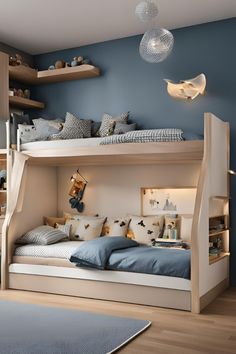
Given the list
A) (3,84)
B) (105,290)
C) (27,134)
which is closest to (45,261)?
(105,290)

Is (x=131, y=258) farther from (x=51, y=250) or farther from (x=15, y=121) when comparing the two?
(x=15, y=121)

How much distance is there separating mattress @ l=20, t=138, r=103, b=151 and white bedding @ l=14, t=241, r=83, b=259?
3.36ft

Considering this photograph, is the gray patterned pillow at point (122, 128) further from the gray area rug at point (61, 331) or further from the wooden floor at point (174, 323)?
the gray area rug at point (61, 331)

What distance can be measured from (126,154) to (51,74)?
175 centimetres

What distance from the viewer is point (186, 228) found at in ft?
15.3

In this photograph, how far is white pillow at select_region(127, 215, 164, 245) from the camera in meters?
4.74

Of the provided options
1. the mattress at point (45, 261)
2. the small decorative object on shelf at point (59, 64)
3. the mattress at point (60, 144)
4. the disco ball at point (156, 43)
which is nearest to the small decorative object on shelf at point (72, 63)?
the small decorative object on shelf at point (59, 64)

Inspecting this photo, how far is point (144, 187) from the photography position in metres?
5.07

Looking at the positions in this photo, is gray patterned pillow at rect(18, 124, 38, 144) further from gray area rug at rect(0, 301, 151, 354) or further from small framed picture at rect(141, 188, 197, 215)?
gray area rug at rect(0, 301, 151, 354)

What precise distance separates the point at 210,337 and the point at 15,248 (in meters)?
2.46

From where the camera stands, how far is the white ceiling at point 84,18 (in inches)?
167

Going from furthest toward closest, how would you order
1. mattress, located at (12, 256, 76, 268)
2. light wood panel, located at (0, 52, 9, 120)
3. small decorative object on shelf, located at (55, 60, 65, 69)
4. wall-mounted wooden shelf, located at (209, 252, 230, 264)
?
small decorative object on shelf, located at (55, 60, 65, 69) → mattress, located at (12, 256, 76, 268) → wall-mounted wooden shelf, located at (209, 252, 230, 264) → light wood panel, located at (0, 52, 9, 120)

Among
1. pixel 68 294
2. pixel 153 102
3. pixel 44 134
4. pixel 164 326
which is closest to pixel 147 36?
pixel 153 102

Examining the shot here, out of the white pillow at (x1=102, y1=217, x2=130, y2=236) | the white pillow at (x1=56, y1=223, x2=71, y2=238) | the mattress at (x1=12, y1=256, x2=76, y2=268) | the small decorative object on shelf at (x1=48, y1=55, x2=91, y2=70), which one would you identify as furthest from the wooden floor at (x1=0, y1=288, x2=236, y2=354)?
the small decorative object on shelf at (x1=48, y1=55, x2=91, y2=70)
